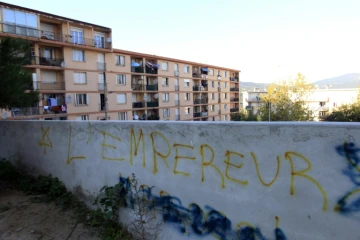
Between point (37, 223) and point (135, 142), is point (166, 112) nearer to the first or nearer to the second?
point (37, 223)

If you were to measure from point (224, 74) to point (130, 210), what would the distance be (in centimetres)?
5501

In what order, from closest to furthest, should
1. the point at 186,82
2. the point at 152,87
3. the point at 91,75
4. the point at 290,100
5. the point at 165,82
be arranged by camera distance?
1. the point at 91,75
2. the point at 290,100
3. the point at 152,87
4. the point at 165,82
5. the point at 186,82

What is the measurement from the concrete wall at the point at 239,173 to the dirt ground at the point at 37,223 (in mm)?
665

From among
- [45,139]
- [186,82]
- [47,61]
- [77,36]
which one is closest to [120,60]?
[77,36]

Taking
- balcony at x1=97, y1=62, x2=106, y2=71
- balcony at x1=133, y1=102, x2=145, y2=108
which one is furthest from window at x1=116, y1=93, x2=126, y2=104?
balcony at x1=97, y1=62, x2=106, y2=71

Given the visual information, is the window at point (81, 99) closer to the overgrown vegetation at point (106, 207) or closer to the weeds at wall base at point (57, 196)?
the weeds at wall base at point (57, 196)

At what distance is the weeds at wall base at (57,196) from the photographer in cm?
406

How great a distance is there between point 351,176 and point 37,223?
15.2 ft

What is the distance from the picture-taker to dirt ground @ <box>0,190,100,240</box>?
3.98m

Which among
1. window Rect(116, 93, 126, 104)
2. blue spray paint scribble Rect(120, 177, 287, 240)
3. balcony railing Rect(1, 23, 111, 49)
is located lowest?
blue spray paint scribble Rect(120, 177, 287, 240)

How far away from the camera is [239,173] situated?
2826mm

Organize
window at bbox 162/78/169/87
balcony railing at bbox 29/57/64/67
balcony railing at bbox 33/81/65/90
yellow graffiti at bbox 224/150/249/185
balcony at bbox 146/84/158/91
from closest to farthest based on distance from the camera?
yellow graffiti at bbox 224/150/249/185 → balcony railing at bbox 29/57/64/67 → balcony railing at bbox 33/81/65/90 → balcony at bbox 146/84/158/91 → window at bbox 162/78/169/87

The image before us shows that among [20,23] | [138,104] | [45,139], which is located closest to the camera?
[45,139]

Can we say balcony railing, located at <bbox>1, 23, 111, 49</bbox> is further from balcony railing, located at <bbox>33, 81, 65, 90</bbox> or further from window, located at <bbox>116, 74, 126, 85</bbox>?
balcony railing, located at <bbox>33, 81, 65, 90</bbox>
